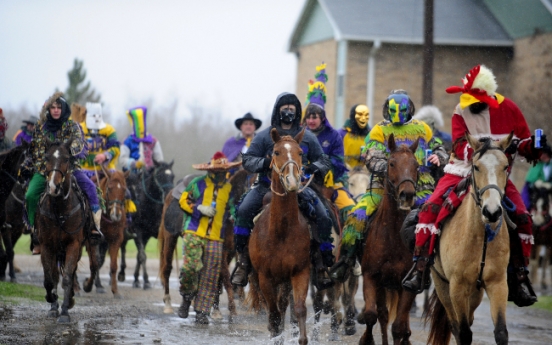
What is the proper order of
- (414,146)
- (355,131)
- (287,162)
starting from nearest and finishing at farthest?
(287,162)
(414,146)
(355,131)

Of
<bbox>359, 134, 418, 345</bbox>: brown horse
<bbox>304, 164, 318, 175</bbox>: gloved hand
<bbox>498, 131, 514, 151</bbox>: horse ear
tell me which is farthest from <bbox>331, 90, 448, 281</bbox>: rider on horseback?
<bbox>498, 131, 514, 151</bbox>: horse ear

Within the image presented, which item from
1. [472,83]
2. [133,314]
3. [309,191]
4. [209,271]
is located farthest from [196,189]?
[472,83]

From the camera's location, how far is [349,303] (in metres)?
12.0

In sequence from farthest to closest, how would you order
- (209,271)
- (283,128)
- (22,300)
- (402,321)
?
(22,300) < (209,271) < (283,128) < (402,321)

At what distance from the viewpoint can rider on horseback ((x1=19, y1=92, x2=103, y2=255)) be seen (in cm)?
1195

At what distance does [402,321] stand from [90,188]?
528 centimetres

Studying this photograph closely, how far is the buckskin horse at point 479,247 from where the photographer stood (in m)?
7.38

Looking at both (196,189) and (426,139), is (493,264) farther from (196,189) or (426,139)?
(196,189)

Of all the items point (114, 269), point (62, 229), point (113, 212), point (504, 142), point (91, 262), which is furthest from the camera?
point (113, 212)

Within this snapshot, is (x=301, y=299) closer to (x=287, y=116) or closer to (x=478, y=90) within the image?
(x=287, y=116)

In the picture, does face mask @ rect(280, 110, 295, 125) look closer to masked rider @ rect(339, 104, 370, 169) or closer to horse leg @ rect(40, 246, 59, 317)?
masked rider @ rect(339, 104, 370, 169)

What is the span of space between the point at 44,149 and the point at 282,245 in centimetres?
439

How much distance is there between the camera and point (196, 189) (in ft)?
40.5

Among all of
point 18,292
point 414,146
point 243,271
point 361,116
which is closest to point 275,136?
point 414,146
